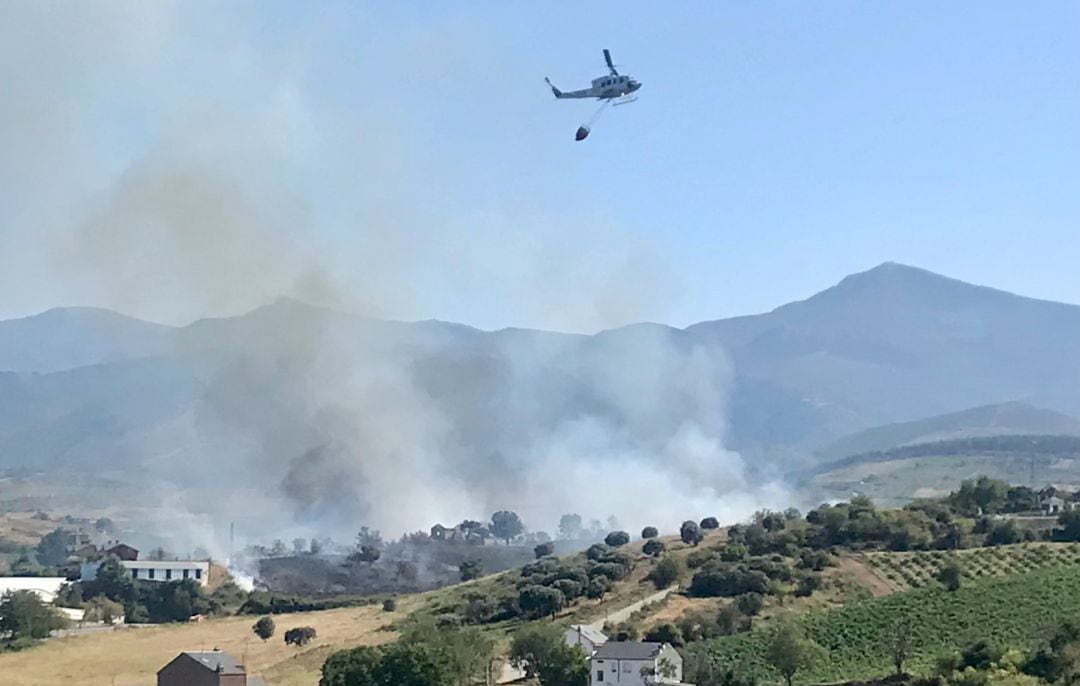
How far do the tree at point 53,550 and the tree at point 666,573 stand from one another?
88.2 m

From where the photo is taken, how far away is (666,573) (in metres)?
97.6

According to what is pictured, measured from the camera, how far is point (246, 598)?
120 meters

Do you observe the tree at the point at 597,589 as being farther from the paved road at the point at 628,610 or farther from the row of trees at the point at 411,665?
the row of trees at the point at 411,665

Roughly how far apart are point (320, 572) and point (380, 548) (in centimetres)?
2198

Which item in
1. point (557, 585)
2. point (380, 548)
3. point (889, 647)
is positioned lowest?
point (889, 647)

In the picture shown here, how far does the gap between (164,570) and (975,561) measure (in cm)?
6737

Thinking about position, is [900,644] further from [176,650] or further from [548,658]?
[176,650]

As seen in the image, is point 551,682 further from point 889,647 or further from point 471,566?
point 471,566

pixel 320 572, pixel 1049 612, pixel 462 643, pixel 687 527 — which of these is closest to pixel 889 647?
pixel 1049 612

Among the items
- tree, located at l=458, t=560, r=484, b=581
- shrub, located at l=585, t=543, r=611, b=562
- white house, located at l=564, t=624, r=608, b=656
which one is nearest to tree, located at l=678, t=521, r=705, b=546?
shrub, located at l=585, t=543, r=611, b=562

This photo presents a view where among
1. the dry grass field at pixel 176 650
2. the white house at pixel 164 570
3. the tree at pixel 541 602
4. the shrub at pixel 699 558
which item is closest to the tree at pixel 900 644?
the tree at pixel 541 602

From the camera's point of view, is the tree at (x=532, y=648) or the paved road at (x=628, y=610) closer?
the tree at (x=532, y=648)

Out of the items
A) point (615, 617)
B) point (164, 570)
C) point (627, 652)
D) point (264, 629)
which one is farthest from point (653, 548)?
point (164, 570)

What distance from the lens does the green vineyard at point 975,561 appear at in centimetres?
9025
